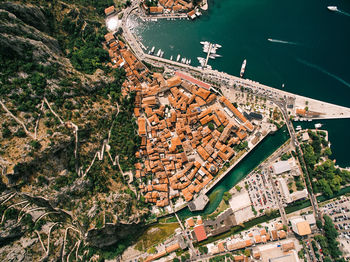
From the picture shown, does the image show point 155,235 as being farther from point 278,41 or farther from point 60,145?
point 278,41

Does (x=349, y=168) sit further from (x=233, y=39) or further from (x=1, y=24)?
(x=1, y=24)

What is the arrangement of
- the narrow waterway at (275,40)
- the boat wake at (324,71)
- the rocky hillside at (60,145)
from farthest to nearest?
the narrow waterway at (275,40) < the boat wake at (324,71) < the rocky hillside at (60,145)

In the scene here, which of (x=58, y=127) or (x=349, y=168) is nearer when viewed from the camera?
(x=58, y=127)

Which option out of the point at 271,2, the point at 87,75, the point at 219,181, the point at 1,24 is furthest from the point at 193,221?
the point at 271,2

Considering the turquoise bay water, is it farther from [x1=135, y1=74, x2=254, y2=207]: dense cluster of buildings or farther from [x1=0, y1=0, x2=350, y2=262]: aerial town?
[x1=135, y1=74, x2=254, y2=207]: dense cluster of buildings

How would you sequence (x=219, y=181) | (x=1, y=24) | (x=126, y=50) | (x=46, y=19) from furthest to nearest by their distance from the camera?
(x=126, y=50) → (x=219, y=181) → (x=46, y=19) → (x=1, y=24)

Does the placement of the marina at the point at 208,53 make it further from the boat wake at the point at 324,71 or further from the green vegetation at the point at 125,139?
the boat wake at the point at 324,71

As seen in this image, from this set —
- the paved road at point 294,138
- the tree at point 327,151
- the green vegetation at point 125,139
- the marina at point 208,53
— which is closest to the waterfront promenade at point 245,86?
the paved road at point 294,138
